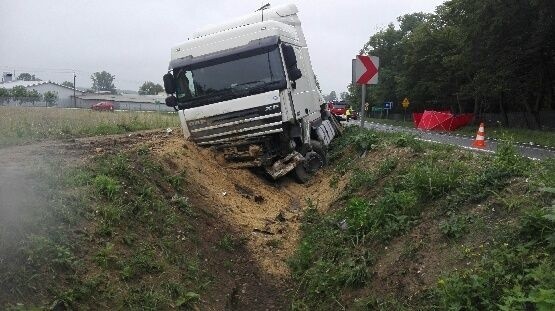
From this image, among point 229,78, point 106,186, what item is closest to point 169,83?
point 229,78

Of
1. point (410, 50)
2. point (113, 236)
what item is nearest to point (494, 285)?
point (113, 236)

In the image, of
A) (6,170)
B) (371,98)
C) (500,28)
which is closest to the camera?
(6,170)

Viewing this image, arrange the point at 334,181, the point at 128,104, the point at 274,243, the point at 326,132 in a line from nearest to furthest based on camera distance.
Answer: the point at 274,243 → the point at 334,181 → the point at 326,132 → the point at 128,104

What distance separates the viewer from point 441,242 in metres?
5.01

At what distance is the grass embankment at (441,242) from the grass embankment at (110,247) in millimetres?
1409

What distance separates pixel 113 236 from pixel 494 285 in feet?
12.1

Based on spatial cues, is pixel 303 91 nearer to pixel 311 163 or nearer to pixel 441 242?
pixel 311 163

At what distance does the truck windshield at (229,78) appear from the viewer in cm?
1013

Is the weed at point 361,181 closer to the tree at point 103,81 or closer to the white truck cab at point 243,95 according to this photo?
the white truck cab at point 243,95

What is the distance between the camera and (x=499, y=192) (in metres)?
5.21

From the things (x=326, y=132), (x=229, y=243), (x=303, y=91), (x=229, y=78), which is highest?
(x=229, y=78)

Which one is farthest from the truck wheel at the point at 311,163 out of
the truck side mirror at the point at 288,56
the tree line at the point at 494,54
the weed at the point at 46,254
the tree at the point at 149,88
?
the tree at the point at 149,88

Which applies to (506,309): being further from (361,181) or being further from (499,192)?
(361,181)

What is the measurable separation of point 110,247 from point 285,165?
19.5 ft
